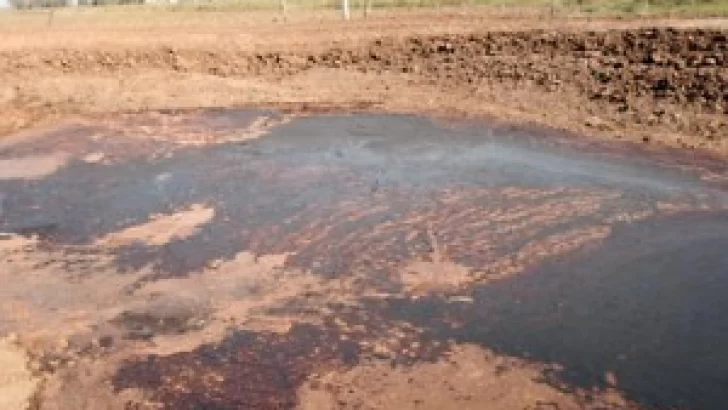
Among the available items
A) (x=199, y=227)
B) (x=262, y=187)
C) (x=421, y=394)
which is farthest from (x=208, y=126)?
(x=421, y=394)

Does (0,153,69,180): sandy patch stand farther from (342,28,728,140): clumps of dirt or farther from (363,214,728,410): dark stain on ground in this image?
(342,28,728,140): clumps of dirt

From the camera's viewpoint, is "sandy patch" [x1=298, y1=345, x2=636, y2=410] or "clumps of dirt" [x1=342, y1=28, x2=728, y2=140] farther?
"clumps of dirt" [x1=342, y1=28, x2=728, y2=140]

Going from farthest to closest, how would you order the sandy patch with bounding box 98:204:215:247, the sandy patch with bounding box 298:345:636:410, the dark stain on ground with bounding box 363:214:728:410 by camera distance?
1. the sandy patch with bounding box 98:204:215:247
2. the dark stain on ground with bounding box 363:214:728:410
3. the sandy patch with bounding box 298:345:636:410

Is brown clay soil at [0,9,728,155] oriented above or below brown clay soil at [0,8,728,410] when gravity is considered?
above

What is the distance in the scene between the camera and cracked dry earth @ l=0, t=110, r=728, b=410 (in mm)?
5500

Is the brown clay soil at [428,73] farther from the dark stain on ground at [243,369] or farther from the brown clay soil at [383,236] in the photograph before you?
the dark stain on ground at [243,369]

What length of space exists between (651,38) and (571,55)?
4.59 ft

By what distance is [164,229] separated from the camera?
8477mm

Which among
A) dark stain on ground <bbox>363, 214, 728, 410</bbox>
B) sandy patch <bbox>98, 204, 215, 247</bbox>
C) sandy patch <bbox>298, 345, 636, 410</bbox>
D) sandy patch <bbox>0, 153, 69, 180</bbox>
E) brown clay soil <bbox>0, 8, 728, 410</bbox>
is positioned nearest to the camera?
sandy patch <bbox>298, 345, 636, 410</bbox>

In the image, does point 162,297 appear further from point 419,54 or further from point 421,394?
point 419,54

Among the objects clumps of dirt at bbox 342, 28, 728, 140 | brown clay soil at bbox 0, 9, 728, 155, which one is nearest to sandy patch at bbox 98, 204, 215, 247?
brown clay soil at bbox 0, 9, 728, 155

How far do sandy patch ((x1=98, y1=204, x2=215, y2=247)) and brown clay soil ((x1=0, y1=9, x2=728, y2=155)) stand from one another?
206 inches

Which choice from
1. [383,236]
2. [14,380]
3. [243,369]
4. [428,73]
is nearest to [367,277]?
[383,236]

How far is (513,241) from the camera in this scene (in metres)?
7.74
